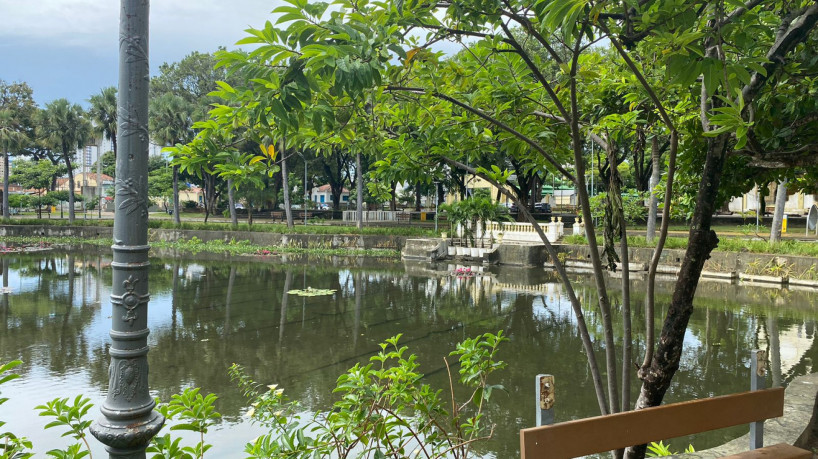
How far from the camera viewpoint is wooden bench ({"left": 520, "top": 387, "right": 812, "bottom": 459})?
2.15 m

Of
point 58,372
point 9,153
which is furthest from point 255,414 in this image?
point 9,153

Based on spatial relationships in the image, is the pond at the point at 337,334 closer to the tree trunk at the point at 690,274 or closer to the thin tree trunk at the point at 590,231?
the thin tree trunk at the point at 590,231

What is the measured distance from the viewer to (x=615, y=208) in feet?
10.6

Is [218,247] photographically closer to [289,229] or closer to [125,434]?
[289,229]

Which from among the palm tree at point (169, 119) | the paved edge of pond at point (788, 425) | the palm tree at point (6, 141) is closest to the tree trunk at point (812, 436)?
the paved edge of pond at point (788, 425)

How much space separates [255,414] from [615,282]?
15.7 m

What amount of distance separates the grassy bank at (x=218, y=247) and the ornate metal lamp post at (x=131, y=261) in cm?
2355

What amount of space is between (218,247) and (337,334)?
1998cm

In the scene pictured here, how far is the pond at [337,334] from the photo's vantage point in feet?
21.9

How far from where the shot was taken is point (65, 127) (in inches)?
1430

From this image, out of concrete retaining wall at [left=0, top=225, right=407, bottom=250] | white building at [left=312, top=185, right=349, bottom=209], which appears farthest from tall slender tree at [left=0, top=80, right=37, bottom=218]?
white building at [left=312, top=185, right=349, bottom=209]

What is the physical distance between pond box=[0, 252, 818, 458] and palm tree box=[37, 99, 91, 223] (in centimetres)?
2127

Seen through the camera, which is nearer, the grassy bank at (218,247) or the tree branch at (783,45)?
the tree branch at (783,45)

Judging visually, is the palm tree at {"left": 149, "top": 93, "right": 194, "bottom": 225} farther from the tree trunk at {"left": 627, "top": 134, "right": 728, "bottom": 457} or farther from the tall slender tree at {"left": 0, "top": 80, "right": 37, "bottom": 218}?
the tree trunk at {"left": 627, "top": 134, "right": 728, "bottom": 457}
